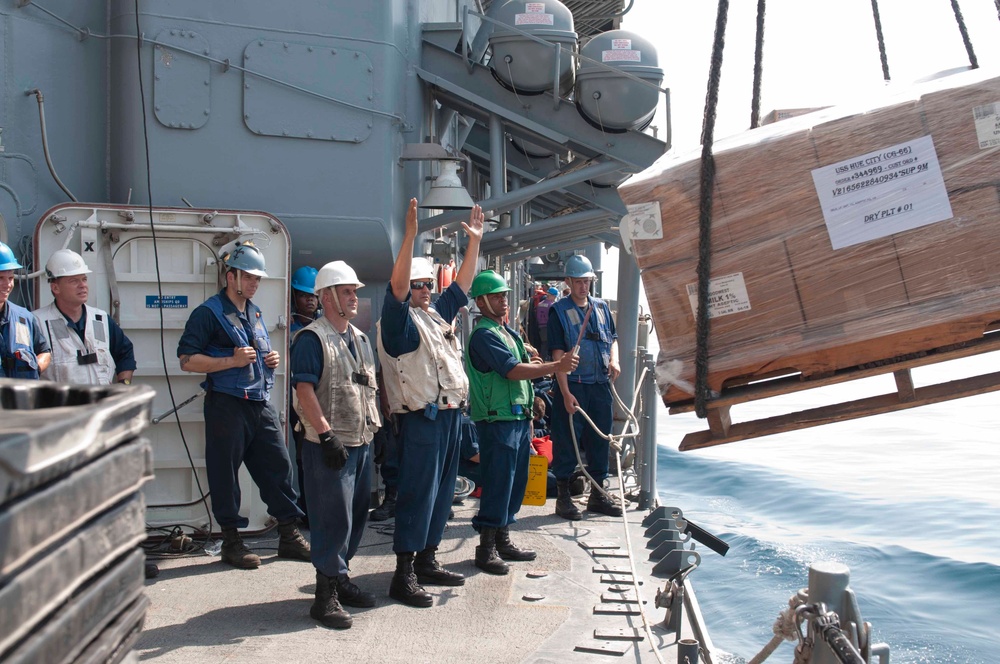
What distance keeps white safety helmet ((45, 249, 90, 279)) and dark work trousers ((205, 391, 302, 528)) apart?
106 cm

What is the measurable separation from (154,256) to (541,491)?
3.22m

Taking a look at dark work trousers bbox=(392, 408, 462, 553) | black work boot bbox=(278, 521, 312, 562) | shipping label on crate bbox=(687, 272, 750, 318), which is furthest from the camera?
black work boot bbox=(278, 521, 312, 562)

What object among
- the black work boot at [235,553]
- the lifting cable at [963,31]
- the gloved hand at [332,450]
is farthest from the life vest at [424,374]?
the lifting cable at [963,31]

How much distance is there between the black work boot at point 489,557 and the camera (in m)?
6.13

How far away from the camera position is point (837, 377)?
11.1ft

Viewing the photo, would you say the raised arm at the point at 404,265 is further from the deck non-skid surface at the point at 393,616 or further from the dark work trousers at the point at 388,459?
the dark work trousers at the point at 388,459

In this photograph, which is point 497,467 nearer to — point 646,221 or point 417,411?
point 417,411

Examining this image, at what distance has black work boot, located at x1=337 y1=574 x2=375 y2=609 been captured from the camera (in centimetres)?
536

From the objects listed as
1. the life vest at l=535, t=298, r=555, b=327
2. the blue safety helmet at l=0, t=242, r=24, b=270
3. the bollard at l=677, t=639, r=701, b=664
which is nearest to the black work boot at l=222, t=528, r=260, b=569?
the blue safety helmet at l=0, t=242, r=24, b=270

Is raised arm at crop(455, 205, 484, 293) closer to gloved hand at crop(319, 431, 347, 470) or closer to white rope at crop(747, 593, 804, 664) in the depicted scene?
gloved hand at crop(319, 431, 347, 470)

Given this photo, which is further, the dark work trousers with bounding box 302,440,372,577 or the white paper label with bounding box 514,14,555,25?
the white paper label with bounding box 514,14,555,25

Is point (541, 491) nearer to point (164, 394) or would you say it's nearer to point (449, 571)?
point (449, 571)

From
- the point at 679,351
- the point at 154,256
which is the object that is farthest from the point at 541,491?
the point at 679,351

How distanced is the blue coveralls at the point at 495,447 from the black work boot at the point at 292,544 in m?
1.13
